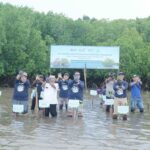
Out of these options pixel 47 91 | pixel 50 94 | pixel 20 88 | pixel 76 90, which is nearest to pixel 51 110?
pixel 50 94

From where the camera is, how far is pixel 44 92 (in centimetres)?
1777

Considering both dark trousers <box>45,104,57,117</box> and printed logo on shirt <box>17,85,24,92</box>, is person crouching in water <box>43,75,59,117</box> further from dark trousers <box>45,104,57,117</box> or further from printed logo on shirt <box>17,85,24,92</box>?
printed logo on shirt <box>17,85,24,92</box>

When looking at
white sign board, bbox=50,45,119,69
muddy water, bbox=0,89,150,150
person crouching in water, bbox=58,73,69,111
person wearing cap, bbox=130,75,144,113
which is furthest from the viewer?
white sign board, bbox=50,45,119,69

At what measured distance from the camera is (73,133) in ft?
45.0

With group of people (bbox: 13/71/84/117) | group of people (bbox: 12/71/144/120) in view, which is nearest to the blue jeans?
group of people (bbox: 12/71/144/120)

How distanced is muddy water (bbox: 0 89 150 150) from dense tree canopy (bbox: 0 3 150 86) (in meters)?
38.9

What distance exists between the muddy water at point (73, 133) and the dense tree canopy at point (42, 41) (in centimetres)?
3893

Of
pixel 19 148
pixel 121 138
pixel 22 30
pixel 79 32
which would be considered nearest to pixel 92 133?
pixel 121 138

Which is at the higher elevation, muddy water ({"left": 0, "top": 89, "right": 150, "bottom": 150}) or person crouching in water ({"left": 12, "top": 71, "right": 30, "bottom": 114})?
person crouching in water ({"left": 12, "top": 71, "right": 30, "bottom": 114})

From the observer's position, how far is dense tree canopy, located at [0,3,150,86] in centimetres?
5769

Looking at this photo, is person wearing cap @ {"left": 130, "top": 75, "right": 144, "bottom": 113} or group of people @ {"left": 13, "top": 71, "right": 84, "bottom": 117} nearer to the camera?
group of people @ {"left": 13, "top": 71, "right": 84, "bottom": 117}

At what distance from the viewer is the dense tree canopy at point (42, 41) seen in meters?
57.7

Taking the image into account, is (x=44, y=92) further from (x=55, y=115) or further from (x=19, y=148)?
(x=19, y=148)

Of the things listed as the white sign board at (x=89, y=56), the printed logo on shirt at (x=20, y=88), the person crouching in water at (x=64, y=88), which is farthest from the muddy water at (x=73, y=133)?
the white sign board at (x=89, y=56)
